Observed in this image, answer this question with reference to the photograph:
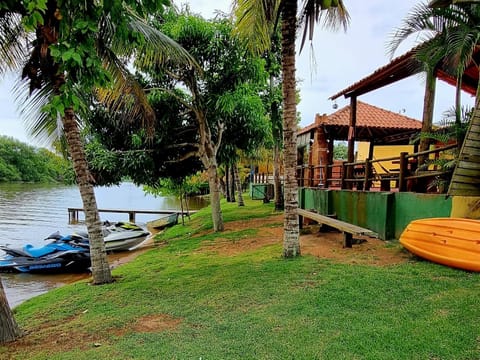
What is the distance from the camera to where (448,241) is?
539 centimetres

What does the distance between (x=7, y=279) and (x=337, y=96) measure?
12636 millimetres

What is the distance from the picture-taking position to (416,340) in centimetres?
322

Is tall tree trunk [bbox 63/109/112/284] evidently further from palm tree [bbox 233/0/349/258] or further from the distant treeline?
the distant treeline

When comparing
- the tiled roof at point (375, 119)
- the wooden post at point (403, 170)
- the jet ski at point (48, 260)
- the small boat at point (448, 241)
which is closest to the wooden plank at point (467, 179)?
the small boat at point (448, 241)

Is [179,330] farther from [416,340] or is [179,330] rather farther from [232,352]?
[416,340]

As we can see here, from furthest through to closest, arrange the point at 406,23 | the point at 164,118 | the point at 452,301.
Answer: the point at 164,118, the point at 406,23, the point at 452,301

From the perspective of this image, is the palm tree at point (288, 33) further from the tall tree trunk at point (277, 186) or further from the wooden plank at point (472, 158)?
the tall tree trunk at point (277, 186)

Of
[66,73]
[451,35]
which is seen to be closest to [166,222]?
[66,73]

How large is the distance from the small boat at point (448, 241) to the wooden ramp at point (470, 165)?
0.71 m

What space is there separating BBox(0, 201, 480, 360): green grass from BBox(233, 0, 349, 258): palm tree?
3.55 feet

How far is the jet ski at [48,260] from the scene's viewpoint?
12336 mm

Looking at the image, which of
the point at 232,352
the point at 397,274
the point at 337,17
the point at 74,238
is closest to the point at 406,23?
the point at 337,17

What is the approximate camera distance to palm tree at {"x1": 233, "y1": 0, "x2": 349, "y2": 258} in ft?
20.2

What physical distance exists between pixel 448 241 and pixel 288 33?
443 centimetres
